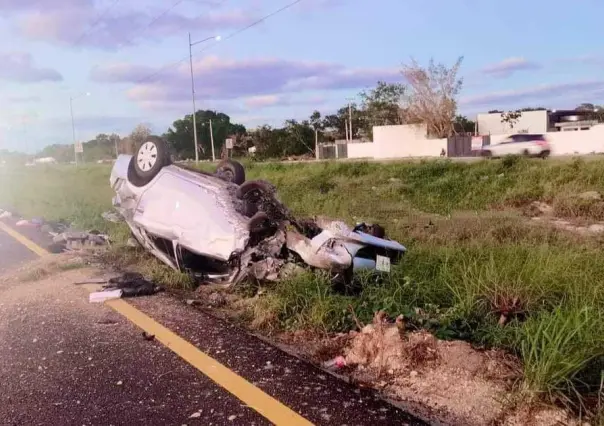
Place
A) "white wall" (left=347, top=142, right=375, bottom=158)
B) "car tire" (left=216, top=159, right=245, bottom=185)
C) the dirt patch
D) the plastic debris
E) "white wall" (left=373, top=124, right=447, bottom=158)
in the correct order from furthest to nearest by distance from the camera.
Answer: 1. "white wall" (left=347, top=142, right=375, bottom=158)
2. "white wall" (left=373, top=124, right=447, bottom=158)
3. "car tire" (left=216, top=159, right=245, bottom=185)
4. the plastic debris
5. the dirt patch

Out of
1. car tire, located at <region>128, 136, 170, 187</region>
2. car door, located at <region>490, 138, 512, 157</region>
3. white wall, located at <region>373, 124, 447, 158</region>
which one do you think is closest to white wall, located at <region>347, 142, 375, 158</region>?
white wall, located at <region>373, 124, 447, 158</region>

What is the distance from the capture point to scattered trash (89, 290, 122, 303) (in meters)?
5.57

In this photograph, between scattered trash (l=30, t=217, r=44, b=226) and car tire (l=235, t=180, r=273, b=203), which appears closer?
car tire (l=235, t=180, r=273, b=203)

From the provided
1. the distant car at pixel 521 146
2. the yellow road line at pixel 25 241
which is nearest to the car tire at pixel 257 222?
the yellow road line at pixel 25 241

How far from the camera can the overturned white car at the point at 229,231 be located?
5316mm

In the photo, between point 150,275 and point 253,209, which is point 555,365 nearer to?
point 253,209

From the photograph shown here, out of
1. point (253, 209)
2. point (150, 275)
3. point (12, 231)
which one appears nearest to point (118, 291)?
point (150, 275)

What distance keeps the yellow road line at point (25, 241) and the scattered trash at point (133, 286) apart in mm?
3132

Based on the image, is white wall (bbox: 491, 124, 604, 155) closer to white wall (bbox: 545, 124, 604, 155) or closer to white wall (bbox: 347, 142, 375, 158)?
white wall (bbox: 545, 124, 604, 155)

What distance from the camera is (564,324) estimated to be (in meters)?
3.32

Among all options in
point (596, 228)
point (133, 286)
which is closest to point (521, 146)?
point (596, 228)

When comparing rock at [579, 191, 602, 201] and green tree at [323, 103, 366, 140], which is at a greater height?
green tree at [323, 103, 366, 140]

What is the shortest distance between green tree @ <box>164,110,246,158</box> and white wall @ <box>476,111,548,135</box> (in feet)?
92.6

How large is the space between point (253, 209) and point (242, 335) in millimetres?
1819
